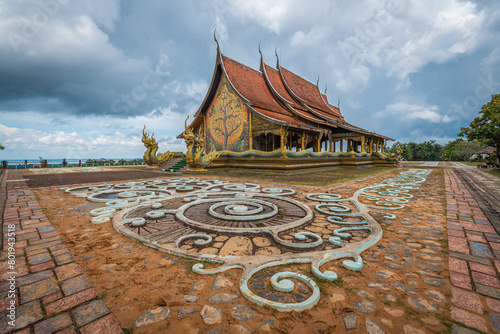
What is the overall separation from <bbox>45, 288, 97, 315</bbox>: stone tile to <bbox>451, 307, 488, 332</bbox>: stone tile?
7.46 ft

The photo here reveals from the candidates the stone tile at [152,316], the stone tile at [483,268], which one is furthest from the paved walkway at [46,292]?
the stone tile at [483,268]

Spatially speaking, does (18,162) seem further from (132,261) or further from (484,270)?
(484,270)

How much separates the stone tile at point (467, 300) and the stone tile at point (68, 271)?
2.72 metres

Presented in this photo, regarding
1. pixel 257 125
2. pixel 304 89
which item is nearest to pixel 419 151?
pixel 304 89

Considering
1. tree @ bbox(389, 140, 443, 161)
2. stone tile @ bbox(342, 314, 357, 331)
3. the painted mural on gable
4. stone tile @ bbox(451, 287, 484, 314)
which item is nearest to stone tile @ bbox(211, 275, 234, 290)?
stone tile @ bbox(342, 314, 357, 331)

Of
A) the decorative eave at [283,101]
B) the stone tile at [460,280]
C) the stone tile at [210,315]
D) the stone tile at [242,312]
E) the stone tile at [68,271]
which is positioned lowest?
the stone tile at [210,315]

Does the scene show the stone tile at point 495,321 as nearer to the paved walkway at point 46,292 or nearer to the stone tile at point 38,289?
the paved walkway at point 46,292

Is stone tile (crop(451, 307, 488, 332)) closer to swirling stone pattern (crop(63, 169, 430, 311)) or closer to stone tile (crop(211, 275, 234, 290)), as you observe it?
swirling stone pattern (crop(63, 169, 430, 311))

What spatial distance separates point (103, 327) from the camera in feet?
3.85

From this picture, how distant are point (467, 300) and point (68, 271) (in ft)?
9.54

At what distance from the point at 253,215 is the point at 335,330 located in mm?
2033

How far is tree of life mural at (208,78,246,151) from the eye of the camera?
44.3 feet

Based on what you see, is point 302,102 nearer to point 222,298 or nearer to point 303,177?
point 303,177

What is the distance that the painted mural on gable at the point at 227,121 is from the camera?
1331 cm
